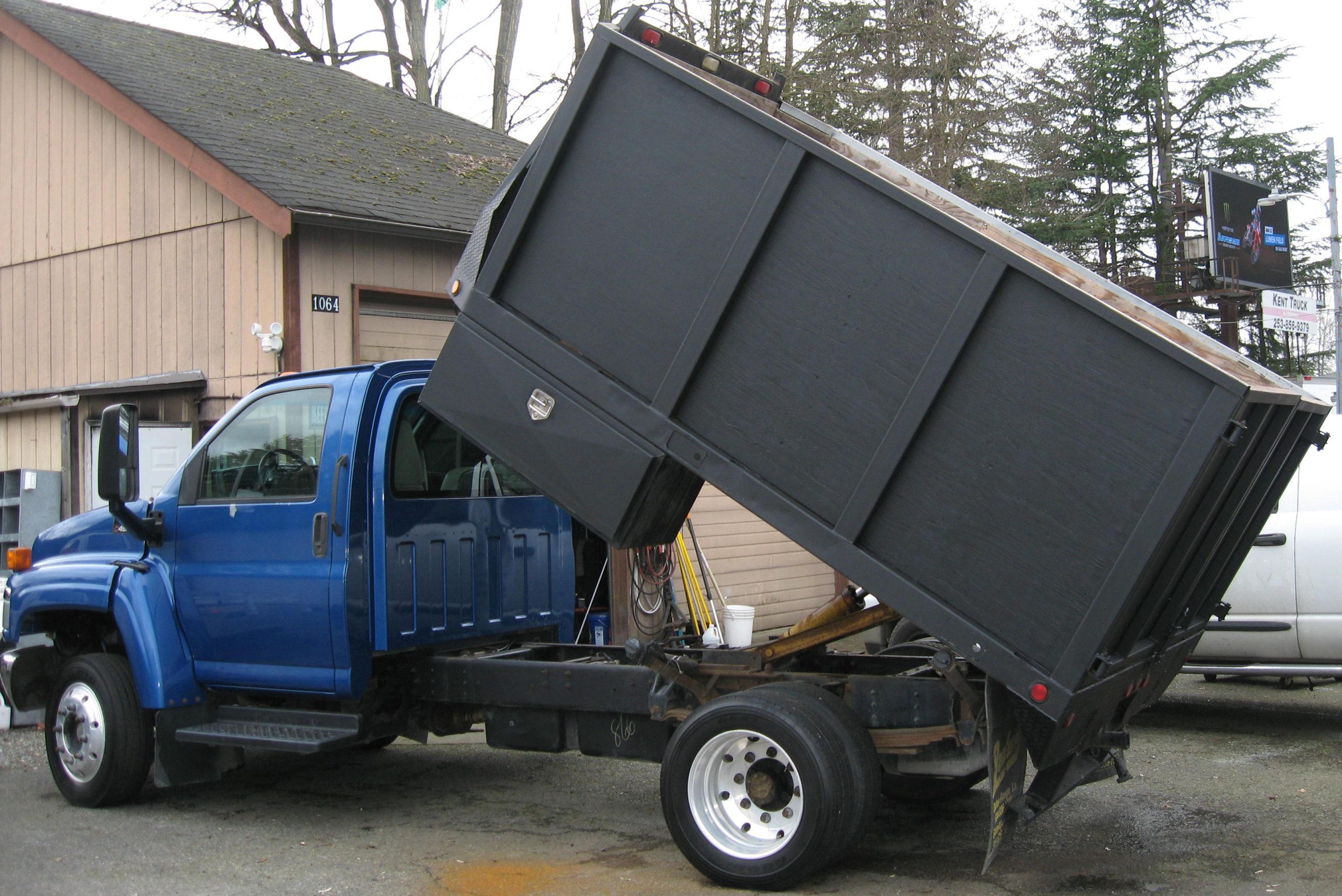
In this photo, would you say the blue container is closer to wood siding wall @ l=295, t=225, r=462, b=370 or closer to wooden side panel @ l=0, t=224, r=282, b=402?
wood siding wall @ l=295, t=225, r=462, b=370

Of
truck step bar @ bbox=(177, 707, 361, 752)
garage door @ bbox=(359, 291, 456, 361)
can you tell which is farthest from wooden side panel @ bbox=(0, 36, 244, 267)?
truck step bar @ bbox=(177, 707, 361, 752)

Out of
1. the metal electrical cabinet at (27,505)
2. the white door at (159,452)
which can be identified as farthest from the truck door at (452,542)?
the metal electrical cabinet at (27,505)

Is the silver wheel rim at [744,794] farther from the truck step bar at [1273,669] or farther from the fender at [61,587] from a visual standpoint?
the truck step bar at [1273,669]

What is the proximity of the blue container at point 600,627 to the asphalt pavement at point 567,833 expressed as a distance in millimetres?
3127

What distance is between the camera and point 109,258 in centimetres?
1219

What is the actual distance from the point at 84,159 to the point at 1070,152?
2304cm

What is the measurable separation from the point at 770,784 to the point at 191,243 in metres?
8.67

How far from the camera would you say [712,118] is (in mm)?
4809

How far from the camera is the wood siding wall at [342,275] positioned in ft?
34.6

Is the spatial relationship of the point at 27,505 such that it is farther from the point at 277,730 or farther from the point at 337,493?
the point at 337,493

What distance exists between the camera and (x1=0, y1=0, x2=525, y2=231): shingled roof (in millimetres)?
11141

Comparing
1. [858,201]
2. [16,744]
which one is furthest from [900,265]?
[16,744]

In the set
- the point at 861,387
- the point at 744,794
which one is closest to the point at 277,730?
the point at 744,794

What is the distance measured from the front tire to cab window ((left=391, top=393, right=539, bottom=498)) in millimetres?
1875
